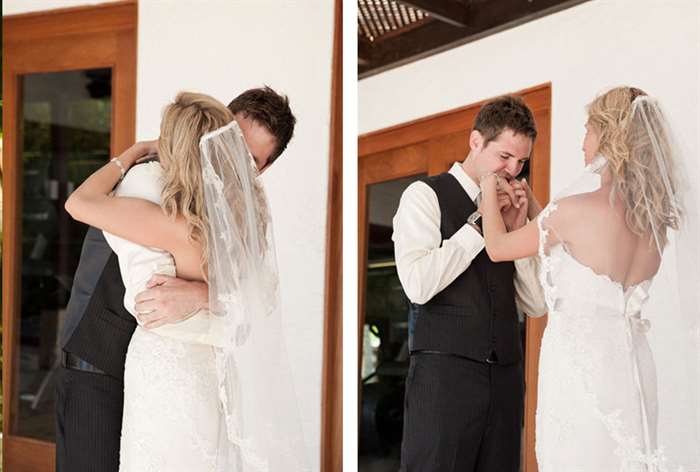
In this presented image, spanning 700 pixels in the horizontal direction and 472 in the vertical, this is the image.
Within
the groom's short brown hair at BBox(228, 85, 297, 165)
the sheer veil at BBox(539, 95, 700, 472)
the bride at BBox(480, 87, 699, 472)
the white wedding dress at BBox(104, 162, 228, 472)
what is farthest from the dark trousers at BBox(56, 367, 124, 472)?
the sheer veil at BBox(539, 95, 700, 472)

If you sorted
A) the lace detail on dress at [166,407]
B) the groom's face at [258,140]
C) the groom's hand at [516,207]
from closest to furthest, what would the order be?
the lace detail on dress at [166,407] < the groom's hand at [516,207] < the groom's face at [258,140]

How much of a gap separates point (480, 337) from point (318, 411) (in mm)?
579

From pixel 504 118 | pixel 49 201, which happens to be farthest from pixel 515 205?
pixel 49 201

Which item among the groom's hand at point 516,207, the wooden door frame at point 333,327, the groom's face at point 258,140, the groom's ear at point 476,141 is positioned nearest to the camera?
the groom's hand at point 516,207

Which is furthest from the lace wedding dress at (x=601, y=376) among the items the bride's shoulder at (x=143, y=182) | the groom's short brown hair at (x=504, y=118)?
the bride's shoulder at (x=143, y=182)

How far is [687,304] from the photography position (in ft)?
6.42

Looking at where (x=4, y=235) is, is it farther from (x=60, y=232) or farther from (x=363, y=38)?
(x=363, y=38)

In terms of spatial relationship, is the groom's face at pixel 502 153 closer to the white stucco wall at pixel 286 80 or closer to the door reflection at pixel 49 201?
the white stucco wall at pixel 286 80

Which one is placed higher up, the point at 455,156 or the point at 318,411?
the point at 455,156

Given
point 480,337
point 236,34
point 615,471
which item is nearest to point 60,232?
point 236,34

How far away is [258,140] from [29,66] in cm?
75

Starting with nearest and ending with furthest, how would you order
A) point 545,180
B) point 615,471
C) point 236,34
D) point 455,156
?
point 615,471 < point 545,180 < point 455,156 < point 236,34

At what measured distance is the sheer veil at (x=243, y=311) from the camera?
1999 mm

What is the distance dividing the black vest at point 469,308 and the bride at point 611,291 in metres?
0.15
